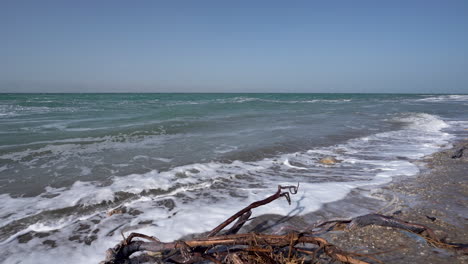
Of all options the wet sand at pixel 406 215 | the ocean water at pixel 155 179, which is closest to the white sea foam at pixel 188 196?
the ocean water at pixel 155 179

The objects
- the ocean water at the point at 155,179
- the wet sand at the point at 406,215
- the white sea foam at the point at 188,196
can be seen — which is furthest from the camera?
the ocean water at the point at 155,179

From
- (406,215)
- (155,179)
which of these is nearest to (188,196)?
(155,179)

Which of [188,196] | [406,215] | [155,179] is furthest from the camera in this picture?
[155,179]

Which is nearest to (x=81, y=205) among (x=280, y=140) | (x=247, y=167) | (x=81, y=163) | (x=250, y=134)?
(x=81, y=163)

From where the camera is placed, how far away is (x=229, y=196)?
12.7ft

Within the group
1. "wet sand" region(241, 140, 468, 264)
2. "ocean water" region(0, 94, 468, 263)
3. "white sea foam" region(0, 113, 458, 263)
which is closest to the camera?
"wet sand" region(241, 140, 468, 264)

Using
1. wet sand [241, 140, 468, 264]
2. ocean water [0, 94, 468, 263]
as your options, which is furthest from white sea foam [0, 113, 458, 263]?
wet sand [241, 140, 468, 264]

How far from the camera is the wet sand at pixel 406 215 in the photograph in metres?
2.12

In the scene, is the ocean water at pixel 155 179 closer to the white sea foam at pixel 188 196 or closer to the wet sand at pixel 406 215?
the white sea foam at pixel 188 196

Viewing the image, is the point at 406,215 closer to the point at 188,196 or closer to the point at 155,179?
the point at 188,196

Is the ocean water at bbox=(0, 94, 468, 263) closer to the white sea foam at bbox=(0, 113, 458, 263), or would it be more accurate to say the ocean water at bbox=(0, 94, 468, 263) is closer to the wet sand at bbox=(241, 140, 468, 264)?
the white sea foam at bbox=(0, 113, 458, 263)

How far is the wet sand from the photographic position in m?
2.12

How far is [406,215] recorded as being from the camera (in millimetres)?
2893

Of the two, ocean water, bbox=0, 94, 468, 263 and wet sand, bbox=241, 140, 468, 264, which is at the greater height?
wet sand, bbox=241, 140, 468, 264
